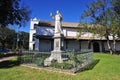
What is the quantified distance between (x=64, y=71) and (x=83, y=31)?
870 inches

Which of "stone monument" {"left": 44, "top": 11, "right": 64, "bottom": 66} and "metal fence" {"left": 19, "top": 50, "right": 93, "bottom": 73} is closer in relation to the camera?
"metal fence" {"left": 19, "top": 50, "right": 93, "bottom": 73}

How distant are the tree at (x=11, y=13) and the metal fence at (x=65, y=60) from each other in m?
8.15

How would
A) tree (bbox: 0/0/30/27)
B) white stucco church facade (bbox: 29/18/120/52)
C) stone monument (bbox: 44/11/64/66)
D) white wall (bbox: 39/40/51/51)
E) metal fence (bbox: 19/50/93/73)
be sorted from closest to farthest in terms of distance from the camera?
metal fence (bbox: 19/50/93/73) < stone monument (bbox: 44/11/64/66) < tree (bbox: 0/0/30/27) < white stucco church facade (bbox: 29/18/120/52) < white wall (bbox: 39/40/51/51)

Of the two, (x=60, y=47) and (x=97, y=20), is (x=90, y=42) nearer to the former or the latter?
(x=97, y=20)

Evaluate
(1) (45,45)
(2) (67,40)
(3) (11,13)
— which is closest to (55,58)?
(3) (11,13)

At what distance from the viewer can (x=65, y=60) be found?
518 inches

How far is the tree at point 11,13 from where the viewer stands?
20547 millimetres

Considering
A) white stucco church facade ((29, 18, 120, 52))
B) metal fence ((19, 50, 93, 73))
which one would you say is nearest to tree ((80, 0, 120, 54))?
white stucco church facade ((29, 18, 120, 52))

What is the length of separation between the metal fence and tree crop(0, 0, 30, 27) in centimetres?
815

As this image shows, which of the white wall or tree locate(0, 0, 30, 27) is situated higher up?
tree locate(0, 0, 30, 27)

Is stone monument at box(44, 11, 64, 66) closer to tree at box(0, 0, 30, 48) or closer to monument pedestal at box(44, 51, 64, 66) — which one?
monument pedestal at box(44, 51, 64, 66)

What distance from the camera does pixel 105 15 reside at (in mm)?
29922

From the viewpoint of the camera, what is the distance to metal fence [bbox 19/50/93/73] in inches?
439

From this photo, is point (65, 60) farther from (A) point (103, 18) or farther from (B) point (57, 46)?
(A) point (103, 18)
